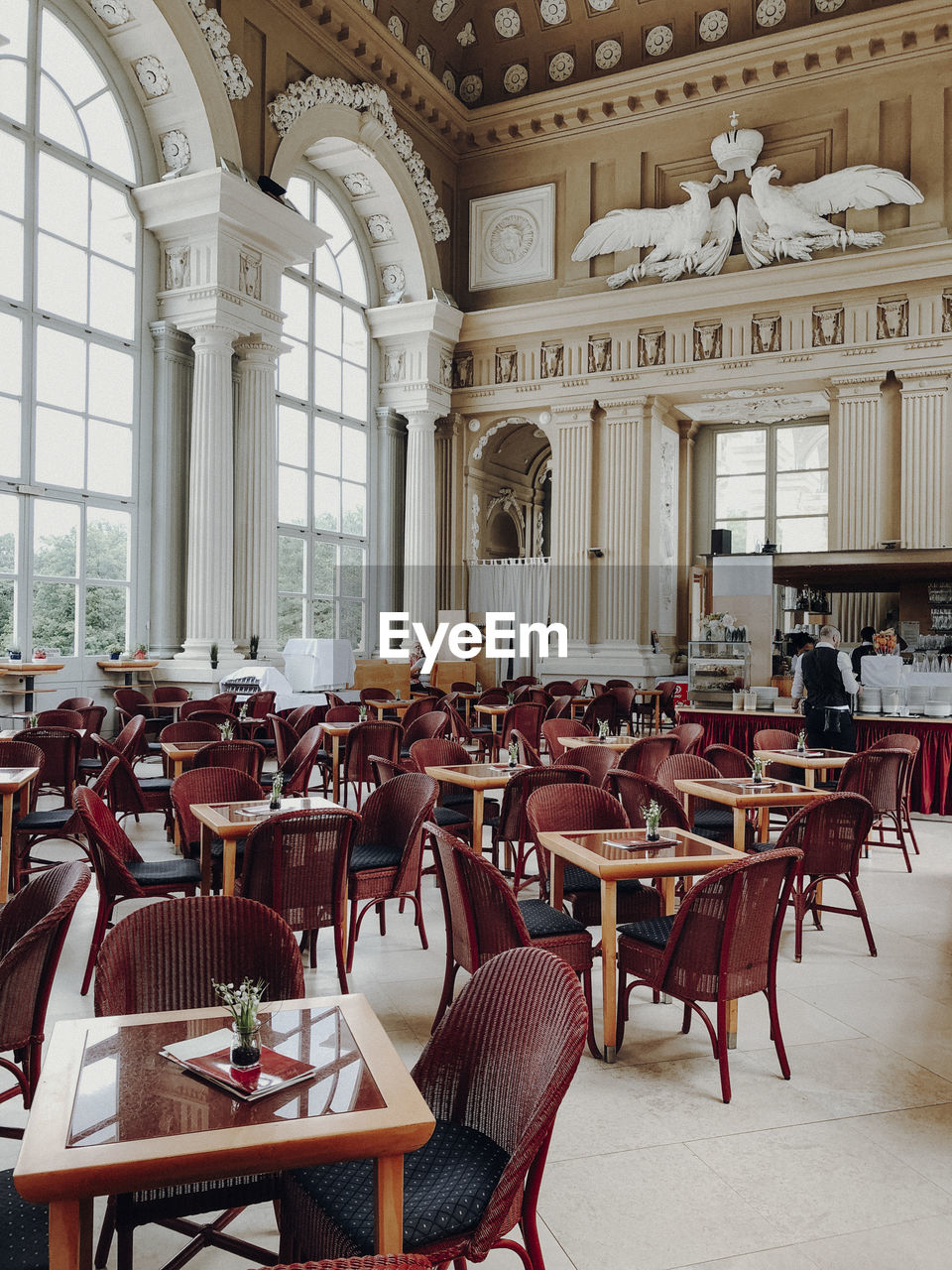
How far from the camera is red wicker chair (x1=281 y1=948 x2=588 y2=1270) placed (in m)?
1.75

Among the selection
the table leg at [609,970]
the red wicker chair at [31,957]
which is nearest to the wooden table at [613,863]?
the table leg at [609,970]

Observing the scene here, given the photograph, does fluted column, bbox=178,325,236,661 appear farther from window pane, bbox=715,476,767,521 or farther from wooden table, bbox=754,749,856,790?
window pane, bbox=715,476,767,521

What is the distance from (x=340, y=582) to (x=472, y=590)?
251 cm

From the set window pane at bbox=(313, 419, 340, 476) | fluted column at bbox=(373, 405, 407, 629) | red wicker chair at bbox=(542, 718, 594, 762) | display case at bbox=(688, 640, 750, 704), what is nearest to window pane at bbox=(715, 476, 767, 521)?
fluted column at bbox=(373, 405, 407, 629)

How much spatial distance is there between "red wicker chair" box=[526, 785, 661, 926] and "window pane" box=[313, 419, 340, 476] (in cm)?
1085

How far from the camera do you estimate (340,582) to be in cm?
1486

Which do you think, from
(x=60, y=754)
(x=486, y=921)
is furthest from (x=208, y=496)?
(x=486, y=921)

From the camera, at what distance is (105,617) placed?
35.5 ft

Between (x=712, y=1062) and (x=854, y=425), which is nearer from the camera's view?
(x=712, y=1062)

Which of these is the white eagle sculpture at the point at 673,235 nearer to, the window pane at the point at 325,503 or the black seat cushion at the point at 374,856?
the window pane at the point at 325,503

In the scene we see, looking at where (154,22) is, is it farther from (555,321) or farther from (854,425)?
(854,425)

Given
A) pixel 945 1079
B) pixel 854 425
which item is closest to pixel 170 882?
pixel 945 1079

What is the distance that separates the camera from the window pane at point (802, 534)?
1770 cm

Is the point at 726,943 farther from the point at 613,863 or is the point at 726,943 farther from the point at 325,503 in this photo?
the point at 325,503
